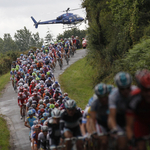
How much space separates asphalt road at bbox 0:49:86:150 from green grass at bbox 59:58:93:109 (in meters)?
1.25

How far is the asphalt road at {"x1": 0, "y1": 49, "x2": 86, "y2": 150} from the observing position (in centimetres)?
1434

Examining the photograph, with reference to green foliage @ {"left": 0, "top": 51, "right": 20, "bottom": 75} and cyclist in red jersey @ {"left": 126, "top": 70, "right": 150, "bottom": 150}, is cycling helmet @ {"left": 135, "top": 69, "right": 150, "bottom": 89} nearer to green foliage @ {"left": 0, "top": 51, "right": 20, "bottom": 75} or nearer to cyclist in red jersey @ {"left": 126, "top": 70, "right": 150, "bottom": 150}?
cyclist in red jersey @ {"left": 126, "top": 70, "right": 150, "bottom": 150}

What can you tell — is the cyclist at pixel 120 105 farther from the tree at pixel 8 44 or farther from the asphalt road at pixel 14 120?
the tree at pixel 8 44

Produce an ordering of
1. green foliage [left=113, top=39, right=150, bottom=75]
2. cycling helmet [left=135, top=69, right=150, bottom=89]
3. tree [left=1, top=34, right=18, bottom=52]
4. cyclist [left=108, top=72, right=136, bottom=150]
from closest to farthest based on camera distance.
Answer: cycling helmet [left=135, top=69, right=150, bottom=89], cyclist [left=108, top=72, right=136, bottom=150], green foliage [left=113, top=39, right=150, bottom=75], tree [left=1, top=34, right=18, bottom=52]

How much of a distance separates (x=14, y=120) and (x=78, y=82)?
898 cm

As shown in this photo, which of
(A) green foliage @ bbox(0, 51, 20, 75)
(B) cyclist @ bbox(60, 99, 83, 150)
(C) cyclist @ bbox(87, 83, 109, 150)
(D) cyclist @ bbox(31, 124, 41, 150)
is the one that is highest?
(C) cyclist @ bbox(87, 83, 109, 150)

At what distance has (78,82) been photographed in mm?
26031

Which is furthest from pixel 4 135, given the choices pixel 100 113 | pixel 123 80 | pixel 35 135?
pixel 123 80

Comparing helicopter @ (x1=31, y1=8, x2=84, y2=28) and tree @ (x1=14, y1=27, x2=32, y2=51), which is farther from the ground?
helicopter @ (x1=31, y1=8, x2=84, y2=28)

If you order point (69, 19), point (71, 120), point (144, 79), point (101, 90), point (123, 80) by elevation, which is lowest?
point (69, 19)

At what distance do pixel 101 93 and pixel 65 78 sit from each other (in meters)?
21.8

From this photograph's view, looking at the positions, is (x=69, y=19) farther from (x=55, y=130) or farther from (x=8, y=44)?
(x=8, y=44)

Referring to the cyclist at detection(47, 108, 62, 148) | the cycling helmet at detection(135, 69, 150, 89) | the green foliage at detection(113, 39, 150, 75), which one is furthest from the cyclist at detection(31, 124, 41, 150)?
the cycling helmet at detection(135, 69, 150, 89)

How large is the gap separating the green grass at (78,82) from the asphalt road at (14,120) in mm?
1246
